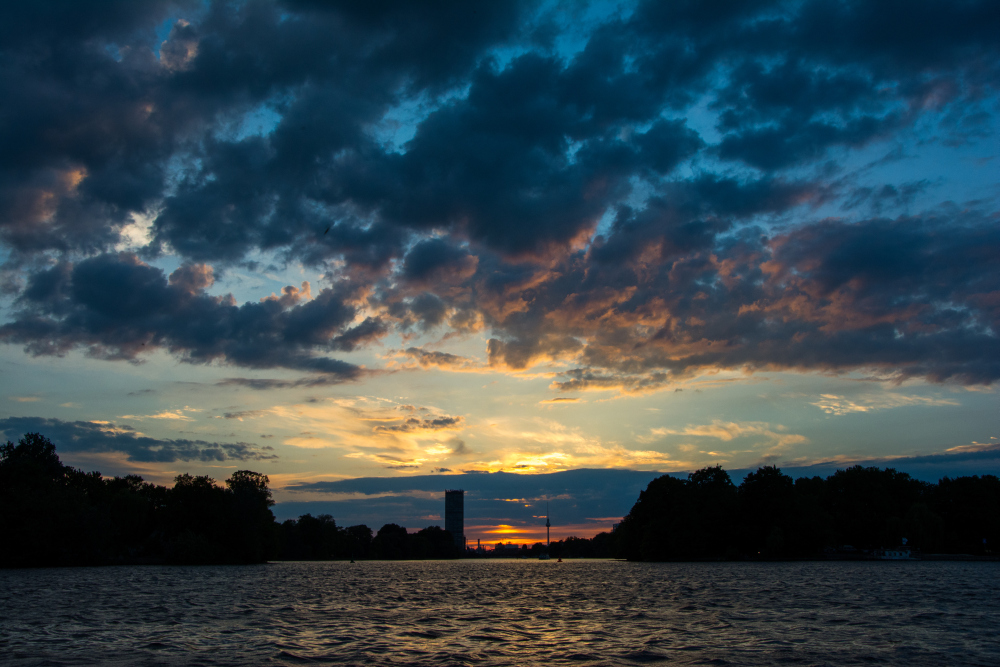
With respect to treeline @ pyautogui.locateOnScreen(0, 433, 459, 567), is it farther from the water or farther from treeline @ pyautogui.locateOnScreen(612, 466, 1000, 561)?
treeline @ pyautogui.locateOnScreen(612, 466, 1000, 561)

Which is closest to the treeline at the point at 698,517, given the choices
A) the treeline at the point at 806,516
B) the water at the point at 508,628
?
the treeline at the point at 806,516

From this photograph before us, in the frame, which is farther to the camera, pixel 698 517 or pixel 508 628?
pixel 698 517

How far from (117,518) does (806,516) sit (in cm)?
14884

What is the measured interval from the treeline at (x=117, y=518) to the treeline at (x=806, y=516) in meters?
90.8

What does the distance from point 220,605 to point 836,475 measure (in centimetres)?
16304

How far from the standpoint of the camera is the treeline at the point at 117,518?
352ft

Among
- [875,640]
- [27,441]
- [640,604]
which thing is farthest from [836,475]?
[27,441]

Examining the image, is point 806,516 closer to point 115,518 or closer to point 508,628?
point 508,628

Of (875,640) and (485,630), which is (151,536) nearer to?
(485,630)

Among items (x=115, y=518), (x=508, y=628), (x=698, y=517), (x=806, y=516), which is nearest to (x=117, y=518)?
(x=115, y=518)

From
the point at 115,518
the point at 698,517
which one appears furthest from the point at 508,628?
the point at 115,518

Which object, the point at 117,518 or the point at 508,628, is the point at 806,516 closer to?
the point at 508,628

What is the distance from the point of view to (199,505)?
140m

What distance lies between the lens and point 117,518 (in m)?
141
